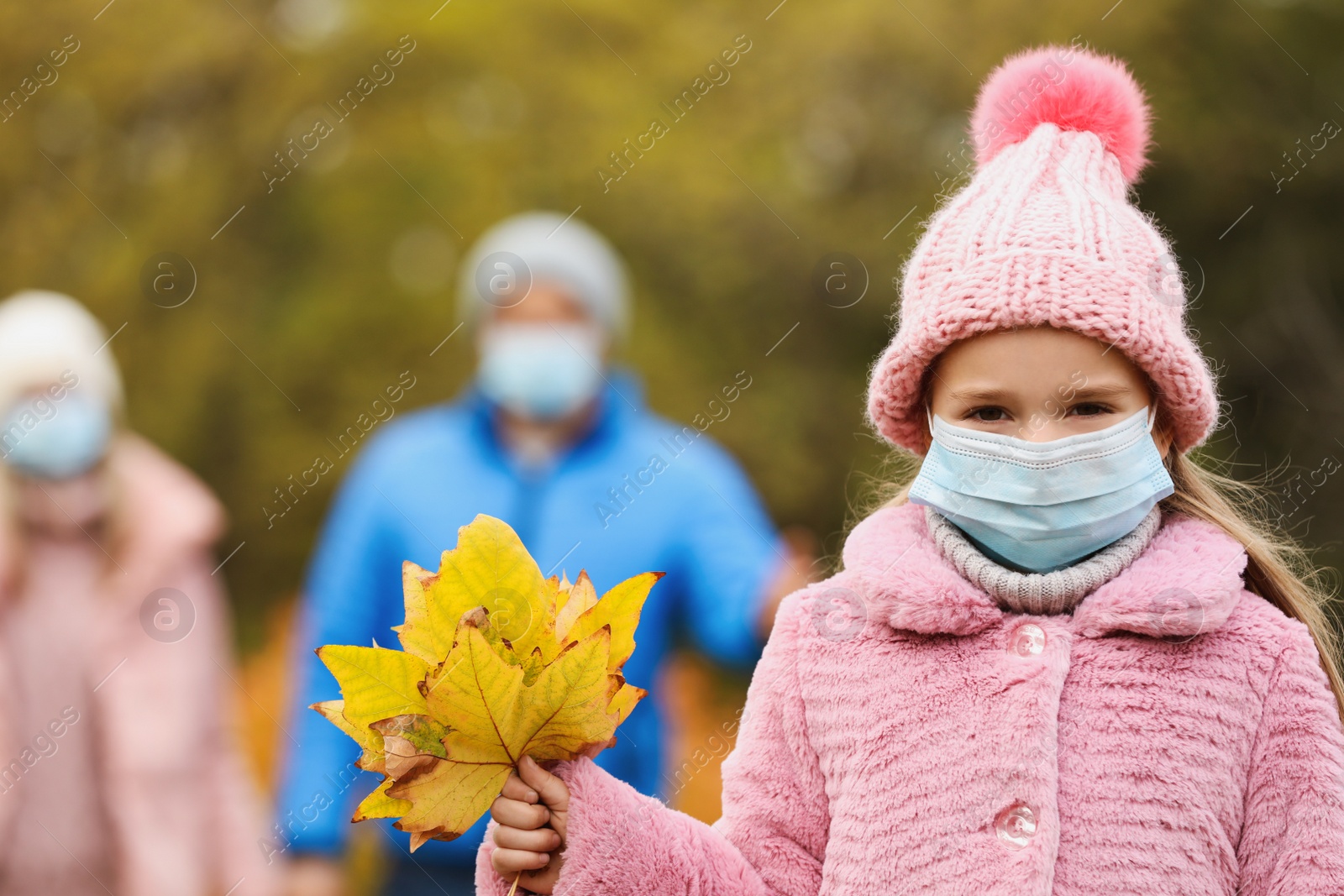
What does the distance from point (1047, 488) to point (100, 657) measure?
12.3ft

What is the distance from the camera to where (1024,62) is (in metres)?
2.16

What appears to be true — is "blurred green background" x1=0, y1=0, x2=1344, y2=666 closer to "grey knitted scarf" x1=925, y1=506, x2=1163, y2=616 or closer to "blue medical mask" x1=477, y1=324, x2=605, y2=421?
"blue medical mask" x1=477, y1=324, x2=605, y2=421

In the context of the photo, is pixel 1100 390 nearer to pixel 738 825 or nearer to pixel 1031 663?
pixel 1031 663

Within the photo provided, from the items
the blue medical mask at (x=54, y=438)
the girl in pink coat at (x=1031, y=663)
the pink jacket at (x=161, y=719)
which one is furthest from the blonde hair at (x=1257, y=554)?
the blue medical mask at (x=54, y=438)

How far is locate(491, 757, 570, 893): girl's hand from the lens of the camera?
1.80 metres

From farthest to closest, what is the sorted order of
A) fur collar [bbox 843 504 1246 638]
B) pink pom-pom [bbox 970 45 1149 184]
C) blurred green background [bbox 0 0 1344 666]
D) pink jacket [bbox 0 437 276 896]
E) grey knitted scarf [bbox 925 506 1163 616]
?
blurred green background [bbox 0 0 1344 666], pink jacket [bbox 0 437 276 896], pink pom-pom [bbox 970 45 1149 184], grey knitted scarf [bbox 925 506 1163 616], fur collar [bbox 843 504 1246 638]

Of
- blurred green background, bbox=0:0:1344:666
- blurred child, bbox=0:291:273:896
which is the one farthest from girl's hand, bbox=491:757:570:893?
blurred green background, bbox=0:0:1344:666

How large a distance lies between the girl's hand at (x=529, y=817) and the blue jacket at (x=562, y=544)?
1995 millimetres

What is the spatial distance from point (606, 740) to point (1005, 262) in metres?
0.82

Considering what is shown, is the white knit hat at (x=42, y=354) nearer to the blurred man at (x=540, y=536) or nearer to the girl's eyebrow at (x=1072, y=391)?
the blurred man at (x=540, y=536)

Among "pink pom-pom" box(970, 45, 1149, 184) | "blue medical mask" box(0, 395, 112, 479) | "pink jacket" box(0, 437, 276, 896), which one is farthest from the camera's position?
"blue medical mask" box(0, 395, 112, 479)

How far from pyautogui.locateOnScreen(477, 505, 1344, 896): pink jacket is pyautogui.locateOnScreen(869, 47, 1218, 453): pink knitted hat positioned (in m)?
0.24

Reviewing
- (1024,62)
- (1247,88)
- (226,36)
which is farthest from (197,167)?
(1024,62)

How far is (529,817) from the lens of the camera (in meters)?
1.80
